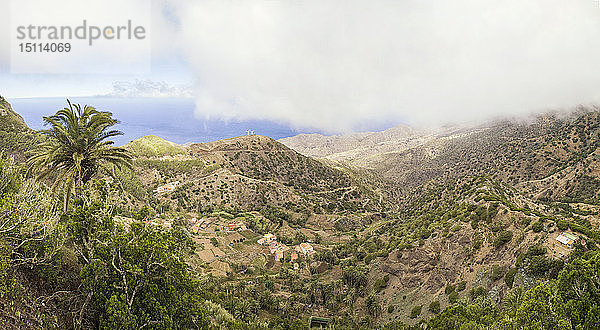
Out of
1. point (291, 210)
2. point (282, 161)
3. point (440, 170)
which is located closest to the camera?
point (291, 210)

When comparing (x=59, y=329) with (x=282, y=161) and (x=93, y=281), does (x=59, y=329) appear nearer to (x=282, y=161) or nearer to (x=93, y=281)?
(x=93, y=281)

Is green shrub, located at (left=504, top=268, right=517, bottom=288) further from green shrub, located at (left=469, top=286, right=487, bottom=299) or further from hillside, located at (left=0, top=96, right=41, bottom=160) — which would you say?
hillside, located at (left=0, top=96, right=41, bottom=160)

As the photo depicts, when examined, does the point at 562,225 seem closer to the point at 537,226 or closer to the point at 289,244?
the point at 537,226

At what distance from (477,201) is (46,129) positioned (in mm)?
43846

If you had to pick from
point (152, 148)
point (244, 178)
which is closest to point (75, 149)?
point (244, 178)

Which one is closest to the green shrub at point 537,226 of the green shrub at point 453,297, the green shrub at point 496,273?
the green shrub at point 496,273

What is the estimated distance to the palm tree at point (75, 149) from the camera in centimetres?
1201

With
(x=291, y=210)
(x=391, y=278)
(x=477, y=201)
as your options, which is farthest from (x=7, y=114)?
(x=477, y=201)

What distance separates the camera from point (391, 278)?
35.3 metres

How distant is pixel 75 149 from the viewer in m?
12.6

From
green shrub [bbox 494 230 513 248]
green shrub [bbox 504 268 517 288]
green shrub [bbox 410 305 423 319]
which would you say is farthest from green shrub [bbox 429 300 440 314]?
green shrub [bbox 494 230 513 248]

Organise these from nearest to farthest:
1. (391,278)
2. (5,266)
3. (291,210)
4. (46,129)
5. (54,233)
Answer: (5,266) < (54,233) < (46,129) < (391,278) < (291,210)

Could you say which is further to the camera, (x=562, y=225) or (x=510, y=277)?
(x=562, y=225)

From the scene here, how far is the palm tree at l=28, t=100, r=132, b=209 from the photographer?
39.4ft
